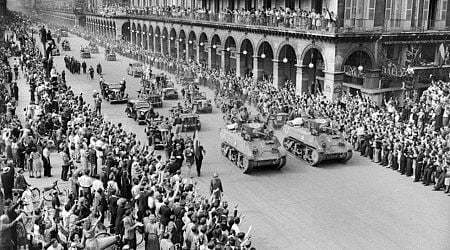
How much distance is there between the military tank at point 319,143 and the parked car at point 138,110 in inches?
368

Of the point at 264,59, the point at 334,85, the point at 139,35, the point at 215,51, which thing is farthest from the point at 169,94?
the point at 139,35

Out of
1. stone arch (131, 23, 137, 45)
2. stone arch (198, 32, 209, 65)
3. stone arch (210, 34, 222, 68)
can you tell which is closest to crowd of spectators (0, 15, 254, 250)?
stone arch (210, 34, 222, 68)

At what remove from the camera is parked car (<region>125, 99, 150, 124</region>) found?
28703 millimetres

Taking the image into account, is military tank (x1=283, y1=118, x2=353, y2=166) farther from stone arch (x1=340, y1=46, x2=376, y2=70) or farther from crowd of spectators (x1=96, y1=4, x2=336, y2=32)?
crowd of spectators (x1=96, y1=4, x2=336, y2=32)


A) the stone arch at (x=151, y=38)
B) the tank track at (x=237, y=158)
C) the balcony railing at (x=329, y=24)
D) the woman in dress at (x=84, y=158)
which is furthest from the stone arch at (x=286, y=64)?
the stone arch at (x=151, y=38)

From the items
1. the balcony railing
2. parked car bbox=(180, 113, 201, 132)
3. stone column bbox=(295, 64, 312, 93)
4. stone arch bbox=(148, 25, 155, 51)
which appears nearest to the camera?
parked car bbox=(180, 113, 201, 132)

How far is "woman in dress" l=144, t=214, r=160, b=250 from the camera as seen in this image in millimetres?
12078

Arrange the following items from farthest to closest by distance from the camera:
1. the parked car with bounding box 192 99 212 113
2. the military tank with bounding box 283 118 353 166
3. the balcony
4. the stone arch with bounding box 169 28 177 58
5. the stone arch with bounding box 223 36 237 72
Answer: the stone arch with bounding box 169 28 177 58
the stone arch with bounding box 223 36 237 72
the parked car with bounding box 192 99 212 113
the balcony
the military tank with bounding box 283 118 353 166

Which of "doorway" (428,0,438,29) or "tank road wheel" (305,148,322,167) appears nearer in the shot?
"tank road wheel" (305,148,322,167)

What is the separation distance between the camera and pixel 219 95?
1371 inches

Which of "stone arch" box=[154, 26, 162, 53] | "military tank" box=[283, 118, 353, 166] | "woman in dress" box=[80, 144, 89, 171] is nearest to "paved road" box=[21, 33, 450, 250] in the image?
"military tank" box=[283, 118, 353, 166]

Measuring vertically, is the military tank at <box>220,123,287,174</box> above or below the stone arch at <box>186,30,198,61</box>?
below

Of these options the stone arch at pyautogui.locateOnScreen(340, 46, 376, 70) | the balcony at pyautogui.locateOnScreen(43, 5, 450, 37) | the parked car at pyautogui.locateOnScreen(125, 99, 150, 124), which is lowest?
the parked car at pyautogui.locateOnScreen(125, 99, 150, 124)

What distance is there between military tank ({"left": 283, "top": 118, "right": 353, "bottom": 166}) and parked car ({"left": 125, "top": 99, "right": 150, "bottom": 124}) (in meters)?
9.34
